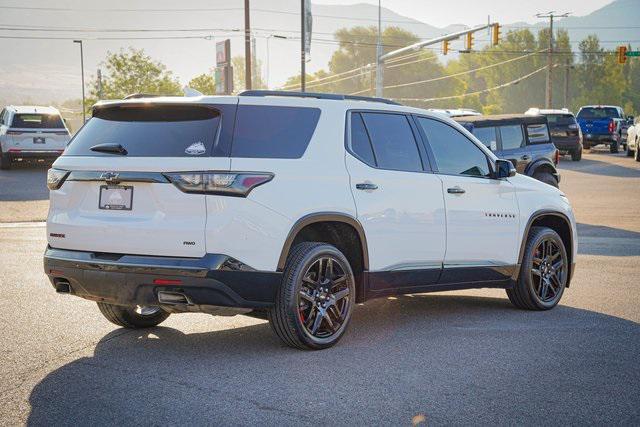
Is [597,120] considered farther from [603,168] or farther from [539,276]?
[539,276]

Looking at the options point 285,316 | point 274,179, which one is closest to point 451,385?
point 285,316

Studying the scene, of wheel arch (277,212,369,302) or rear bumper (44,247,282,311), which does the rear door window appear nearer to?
wheel arch (277,212,369,302)

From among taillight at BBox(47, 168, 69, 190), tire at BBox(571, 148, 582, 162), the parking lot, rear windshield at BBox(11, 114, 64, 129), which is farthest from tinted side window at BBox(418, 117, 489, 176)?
tire at BBox(571, 148, 582, 162)

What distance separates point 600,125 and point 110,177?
148 ft

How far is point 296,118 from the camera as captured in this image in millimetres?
7016

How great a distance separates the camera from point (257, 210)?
21.3ft

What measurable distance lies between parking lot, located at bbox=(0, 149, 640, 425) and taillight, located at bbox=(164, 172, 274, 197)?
1132 mm

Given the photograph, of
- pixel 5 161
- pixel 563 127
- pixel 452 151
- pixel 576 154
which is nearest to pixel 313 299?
pixel 452 151

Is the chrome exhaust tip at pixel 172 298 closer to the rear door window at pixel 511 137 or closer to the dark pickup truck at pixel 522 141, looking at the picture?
the dark pickup truck at pixel 522 141

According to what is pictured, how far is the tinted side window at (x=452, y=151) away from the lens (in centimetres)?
811

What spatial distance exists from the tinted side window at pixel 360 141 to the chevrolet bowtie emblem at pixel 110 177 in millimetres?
1737

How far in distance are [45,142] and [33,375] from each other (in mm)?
25811

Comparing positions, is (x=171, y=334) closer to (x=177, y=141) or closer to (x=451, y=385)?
(x=177, y=141)

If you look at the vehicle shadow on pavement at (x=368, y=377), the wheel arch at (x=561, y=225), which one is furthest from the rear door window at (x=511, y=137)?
the vehicle shadow on pavement at (x=368, y=377)
